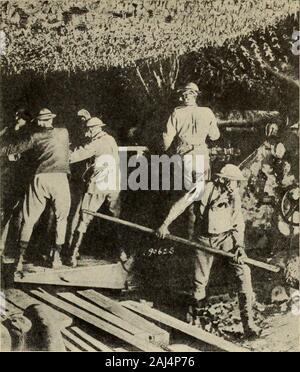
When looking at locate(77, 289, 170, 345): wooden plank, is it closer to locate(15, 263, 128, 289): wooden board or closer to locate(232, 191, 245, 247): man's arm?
locate(15, 263, 128, 289): wooden board

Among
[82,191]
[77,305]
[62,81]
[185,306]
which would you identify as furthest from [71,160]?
[185,306]

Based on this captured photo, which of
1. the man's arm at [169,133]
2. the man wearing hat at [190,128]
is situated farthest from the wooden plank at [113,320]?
the man's arm at [169,133]

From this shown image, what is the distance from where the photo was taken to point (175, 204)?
332 centimetres

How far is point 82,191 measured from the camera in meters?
3.37

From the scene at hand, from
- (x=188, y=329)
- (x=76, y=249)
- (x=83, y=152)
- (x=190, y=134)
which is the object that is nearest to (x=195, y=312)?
(x=188, y=329)

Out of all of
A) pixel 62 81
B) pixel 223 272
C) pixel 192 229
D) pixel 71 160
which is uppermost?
pixel 62 81

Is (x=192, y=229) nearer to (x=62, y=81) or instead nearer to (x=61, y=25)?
(x=62, y=81)

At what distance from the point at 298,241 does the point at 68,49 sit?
1.97 m

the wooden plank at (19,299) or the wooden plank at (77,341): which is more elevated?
the wooden plank at (19,299)

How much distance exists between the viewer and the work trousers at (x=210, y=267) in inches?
130

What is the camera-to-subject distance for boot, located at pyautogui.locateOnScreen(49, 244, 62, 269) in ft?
11.1

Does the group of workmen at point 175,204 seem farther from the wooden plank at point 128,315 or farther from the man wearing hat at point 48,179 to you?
the wooden plank at point 128,315

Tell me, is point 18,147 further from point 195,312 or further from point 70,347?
point 195,312

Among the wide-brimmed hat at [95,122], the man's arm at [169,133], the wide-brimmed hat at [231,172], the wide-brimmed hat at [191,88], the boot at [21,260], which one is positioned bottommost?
the boot at [21,260]
